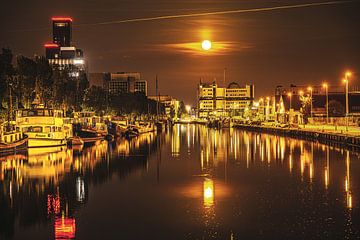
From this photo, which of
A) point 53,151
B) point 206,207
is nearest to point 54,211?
point 206,207

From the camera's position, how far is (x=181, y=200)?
24.0 metres

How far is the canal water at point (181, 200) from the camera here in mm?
18000

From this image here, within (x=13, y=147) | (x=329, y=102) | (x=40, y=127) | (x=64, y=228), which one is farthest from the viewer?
(x=329, y=102)

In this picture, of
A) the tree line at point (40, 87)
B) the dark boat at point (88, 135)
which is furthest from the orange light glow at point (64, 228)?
the dark boat at point (88, 135)

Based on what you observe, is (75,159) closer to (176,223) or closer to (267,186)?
(267,186)

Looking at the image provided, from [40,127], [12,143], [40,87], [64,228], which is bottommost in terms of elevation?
[64,228]

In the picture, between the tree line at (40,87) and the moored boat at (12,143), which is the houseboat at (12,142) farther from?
the tree line at (40,87)

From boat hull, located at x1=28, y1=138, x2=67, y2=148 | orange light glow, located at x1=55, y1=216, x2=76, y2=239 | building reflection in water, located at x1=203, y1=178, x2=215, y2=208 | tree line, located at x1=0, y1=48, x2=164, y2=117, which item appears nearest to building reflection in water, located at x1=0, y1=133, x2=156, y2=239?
orange light glow, located at x1=55, y1=216, x2=76, y2=239

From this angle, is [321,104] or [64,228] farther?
[321,104]

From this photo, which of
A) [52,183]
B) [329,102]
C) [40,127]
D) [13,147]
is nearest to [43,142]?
[40,127]

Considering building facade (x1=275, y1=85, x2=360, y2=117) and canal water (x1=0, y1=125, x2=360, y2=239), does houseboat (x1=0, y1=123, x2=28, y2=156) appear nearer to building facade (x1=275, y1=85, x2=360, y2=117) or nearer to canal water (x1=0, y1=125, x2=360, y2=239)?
canal water (x1=0, y1=125, x2=360, y2=239)

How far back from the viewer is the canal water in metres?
18.0

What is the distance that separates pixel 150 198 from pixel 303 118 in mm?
91859

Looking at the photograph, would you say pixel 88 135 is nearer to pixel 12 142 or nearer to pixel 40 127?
pixel 40 127
